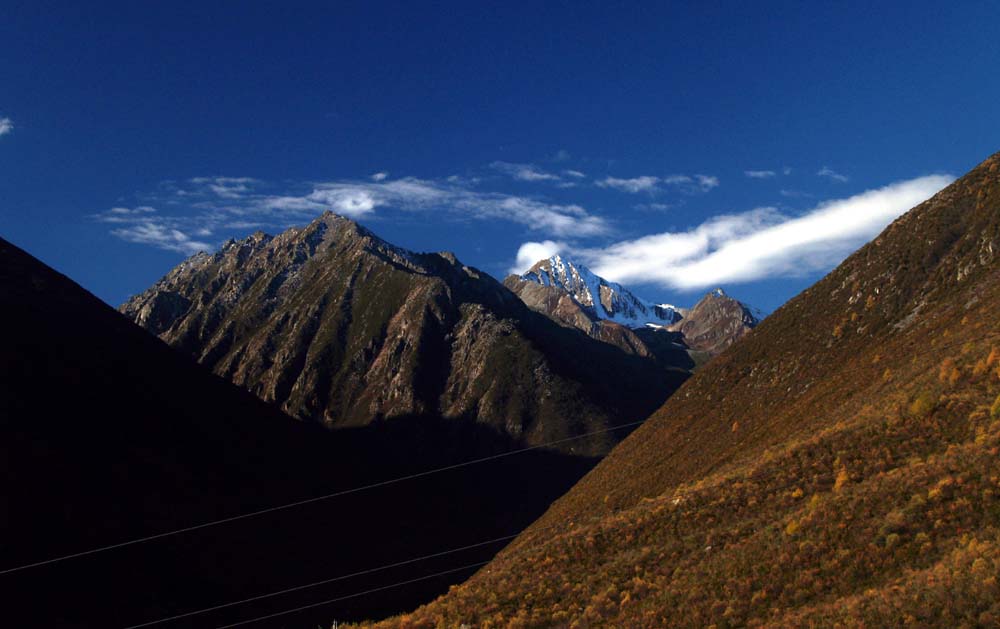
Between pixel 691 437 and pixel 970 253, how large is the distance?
3598 centimetres

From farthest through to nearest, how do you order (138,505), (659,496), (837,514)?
(138,505) < (659,496) < (837,514)

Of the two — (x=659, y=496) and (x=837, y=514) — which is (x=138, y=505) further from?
(x=837, y=514)

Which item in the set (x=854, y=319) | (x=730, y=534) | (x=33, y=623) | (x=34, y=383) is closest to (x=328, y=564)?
(x=33, y=623)

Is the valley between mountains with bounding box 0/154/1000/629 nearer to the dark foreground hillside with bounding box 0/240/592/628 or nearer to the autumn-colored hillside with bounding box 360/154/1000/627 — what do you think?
the autumn-colored hillside with bounding box 360/154/1000/627

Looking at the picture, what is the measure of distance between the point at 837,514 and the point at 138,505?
15544 centimetres

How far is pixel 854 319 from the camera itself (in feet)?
236

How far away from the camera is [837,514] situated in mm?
27922

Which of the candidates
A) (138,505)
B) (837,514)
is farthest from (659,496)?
(138,505)

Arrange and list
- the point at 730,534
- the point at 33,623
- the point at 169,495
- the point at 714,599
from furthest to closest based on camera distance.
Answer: the point at 169,495, the point at 33,623, the point at 730,534, the point at 714,599

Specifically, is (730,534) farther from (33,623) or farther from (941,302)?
(33,623)

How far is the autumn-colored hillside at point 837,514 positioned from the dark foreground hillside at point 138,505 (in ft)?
324

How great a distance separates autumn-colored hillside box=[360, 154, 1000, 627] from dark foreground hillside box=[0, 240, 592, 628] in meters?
98.7

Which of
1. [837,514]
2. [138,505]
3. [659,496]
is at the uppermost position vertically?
[837,514]

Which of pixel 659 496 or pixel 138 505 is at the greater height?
pixel 659 496
